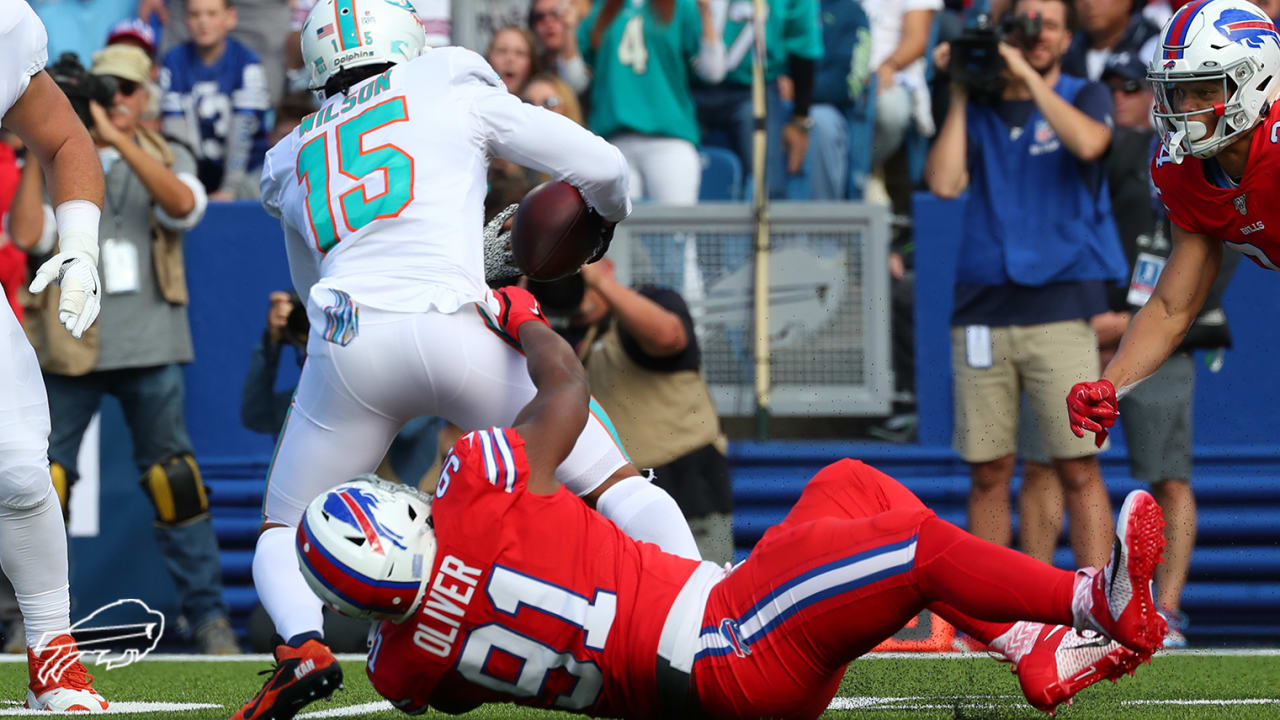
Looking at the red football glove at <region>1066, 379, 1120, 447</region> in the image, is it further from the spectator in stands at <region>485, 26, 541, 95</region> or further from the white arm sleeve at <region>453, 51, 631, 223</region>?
the spectator in stands at <region>485, 26, 541, 95</region>

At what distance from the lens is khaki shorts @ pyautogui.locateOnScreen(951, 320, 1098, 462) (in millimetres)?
5523

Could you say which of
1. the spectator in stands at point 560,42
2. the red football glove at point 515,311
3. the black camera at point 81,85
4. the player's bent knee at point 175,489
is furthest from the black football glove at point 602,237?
the spectator in stands at point 560,42

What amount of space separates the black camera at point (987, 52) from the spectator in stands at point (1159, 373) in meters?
0.46

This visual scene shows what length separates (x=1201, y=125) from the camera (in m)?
3.81

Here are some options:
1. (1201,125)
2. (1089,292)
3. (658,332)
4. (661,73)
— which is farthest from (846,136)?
(1201,125)

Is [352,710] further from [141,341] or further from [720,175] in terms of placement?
[720,175]

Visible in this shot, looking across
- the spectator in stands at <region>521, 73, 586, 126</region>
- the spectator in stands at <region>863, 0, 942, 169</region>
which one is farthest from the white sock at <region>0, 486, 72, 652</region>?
the spectator in stands at <region>863, 0, 942, 169</region>

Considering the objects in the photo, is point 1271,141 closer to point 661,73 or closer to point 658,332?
point 658,332

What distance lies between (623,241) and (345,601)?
155 inches

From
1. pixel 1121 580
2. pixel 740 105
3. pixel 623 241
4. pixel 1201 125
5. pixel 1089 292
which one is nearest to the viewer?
pixel 1121 580

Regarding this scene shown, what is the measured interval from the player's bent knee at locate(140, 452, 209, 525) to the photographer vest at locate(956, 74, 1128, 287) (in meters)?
2.80

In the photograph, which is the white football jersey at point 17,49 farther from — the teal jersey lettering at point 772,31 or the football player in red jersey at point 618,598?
the teal jersey lettering at point 772,31

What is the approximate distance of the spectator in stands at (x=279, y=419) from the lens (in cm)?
572

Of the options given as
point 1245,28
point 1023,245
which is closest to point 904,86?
point 1023,245
